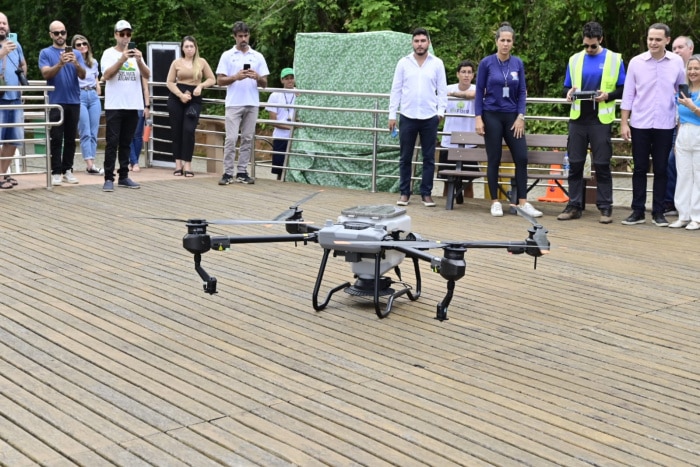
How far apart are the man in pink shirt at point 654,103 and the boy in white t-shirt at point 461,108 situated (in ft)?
6.73

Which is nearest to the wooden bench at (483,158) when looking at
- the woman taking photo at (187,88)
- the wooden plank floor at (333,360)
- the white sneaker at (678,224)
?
the white sneaker at (678,224)

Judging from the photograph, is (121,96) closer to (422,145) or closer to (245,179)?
(245,179)

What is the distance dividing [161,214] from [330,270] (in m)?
3.02

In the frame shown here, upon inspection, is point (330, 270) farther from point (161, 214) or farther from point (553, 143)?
point (553, 143)

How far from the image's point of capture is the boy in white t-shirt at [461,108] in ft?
37.7

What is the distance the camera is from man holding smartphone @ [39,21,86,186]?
11.4 m

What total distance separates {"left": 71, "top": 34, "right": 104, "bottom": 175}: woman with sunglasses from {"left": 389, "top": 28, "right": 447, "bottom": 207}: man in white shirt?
159 inches

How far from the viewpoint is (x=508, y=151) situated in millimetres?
11086

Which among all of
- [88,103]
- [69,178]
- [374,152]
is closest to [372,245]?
[374,152]

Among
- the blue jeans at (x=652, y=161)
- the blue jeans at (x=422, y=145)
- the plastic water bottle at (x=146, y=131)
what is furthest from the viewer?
the plastic water bottle at (x=146, y=131)

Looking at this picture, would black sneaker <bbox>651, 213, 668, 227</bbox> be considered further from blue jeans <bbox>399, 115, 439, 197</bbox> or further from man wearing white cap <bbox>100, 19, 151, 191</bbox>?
man wearing white cap <bbox>100, 19, 151, 191</bbox>

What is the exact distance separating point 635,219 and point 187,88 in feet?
18.1

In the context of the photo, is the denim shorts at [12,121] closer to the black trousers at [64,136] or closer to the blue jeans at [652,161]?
the black trousers at [64,136]

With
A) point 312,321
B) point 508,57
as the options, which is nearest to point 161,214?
point 508,57
